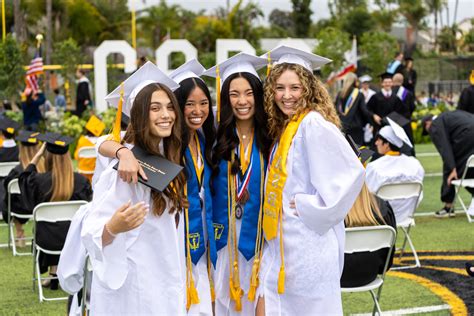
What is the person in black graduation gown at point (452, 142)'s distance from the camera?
9719 mm

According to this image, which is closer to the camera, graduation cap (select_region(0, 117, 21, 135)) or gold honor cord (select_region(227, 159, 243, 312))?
gold honor cord (select_region(227, 159, 243, 312))

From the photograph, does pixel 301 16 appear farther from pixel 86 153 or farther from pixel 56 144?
pixel 56 144

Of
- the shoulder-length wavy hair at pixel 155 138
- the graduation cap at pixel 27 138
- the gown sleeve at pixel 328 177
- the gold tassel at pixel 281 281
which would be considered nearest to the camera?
the shoulder-length wavy hair at pixel 155 138

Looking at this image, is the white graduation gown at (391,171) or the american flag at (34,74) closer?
the white graduation gown at (391,171)

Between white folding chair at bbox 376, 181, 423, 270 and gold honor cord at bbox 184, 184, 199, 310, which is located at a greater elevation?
gold honor cord at bbox 184, 184, 199, 310

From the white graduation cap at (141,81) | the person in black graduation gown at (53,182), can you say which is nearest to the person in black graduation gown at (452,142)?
the person in black graduation gown at (53,182)

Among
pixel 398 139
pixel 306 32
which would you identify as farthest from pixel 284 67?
pixel 306 32

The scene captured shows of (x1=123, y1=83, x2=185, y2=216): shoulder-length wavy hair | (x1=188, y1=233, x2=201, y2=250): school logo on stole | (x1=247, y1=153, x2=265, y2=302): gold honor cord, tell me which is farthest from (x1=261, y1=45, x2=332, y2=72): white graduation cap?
(x1=188, y1=233, x2=201, y2=250): school logo on stole

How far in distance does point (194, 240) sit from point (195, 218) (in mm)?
116

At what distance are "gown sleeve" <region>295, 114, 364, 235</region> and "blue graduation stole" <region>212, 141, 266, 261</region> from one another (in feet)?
0.90

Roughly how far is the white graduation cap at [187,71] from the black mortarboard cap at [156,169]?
77cm

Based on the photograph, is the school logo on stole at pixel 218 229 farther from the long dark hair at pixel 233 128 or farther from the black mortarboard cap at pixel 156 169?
the black mortarboard cap at pixel 156 169

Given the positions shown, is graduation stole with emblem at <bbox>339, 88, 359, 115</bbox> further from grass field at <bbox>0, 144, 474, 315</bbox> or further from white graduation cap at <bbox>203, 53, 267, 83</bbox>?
white graduation cap at <bbox>203, 53, 267, 83</bbox>

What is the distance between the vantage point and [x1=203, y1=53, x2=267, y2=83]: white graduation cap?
14.3 ft
